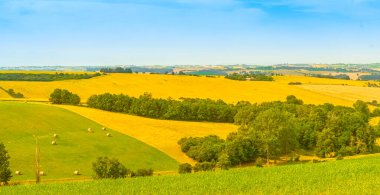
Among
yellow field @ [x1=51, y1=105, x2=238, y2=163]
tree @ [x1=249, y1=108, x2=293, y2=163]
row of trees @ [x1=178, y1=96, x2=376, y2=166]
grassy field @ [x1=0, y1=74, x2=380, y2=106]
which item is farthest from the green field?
grassy field @ [x1=0, y1=74, x2=380, y2=106]

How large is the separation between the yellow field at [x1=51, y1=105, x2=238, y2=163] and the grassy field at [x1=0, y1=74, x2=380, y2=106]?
33.8 metres

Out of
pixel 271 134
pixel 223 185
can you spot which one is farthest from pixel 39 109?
pixel 223 185

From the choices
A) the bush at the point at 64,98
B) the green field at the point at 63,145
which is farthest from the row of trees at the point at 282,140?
the bush at the point at 64,98

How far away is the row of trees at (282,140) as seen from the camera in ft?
235

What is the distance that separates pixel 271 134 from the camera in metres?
72.8

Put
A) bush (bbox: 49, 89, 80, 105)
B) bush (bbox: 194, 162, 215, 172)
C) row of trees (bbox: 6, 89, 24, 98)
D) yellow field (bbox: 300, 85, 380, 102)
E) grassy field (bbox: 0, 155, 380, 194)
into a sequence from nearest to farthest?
grassy field (bbox: 0, 155, 380, 194) → bush (bbox: 194, 162, 215, 172) → bush (bbox: 49, 89, 80, 105) → row of trees (bbox: 6, 89, 24, 98) → yellow field (bbox: 300, 85, 380, 102)

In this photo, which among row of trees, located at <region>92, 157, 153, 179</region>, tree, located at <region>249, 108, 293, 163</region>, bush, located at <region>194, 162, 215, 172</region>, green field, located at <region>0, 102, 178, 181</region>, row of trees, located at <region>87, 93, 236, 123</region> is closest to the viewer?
row of trees, located at <region>92, 157, 153, 179</region>

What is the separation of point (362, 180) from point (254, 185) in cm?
857

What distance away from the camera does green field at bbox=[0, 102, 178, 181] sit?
203 feet

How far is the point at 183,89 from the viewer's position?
170000mm

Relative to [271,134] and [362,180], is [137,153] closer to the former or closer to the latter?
[271,134]

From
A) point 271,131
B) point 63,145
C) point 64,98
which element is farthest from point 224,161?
point 64,98

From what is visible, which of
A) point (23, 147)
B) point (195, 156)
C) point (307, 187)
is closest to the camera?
point (307, 187)

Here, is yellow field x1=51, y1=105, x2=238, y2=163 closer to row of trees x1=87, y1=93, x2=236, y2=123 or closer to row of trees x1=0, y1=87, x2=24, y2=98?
row of trees x1=87, y1=93, x2=236, y2=123
